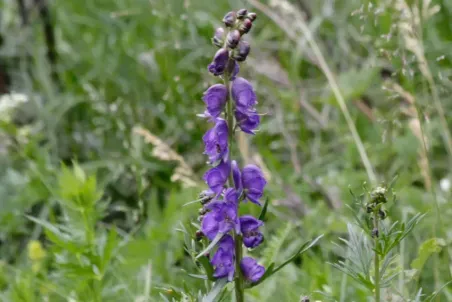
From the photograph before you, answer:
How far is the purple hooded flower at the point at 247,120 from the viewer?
56.9 inches

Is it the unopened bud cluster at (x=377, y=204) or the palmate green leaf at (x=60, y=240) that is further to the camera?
the palmate green leaf at (x=60, y=240)

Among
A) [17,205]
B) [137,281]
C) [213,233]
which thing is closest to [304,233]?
[137,281]

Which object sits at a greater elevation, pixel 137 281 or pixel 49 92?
pixel 49 92

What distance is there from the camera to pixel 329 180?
3.41 metres

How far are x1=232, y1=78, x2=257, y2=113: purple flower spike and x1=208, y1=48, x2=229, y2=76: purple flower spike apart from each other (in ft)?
0.17

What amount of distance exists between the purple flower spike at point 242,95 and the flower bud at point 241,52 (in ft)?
0.19

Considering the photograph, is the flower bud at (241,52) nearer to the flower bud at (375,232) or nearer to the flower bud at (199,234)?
the flower bud at (199,234)

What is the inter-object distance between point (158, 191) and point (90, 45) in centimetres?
137

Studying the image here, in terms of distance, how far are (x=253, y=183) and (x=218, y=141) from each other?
0.13 metres

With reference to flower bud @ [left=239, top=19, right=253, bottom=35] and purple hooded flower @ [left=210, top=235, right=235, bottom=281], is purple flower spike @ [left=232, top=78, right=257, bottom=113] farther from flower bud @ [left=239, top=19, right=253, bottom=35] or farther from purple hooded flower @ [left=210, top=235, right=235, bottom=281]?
purple hooded flower @ [left=210, top=235, right=235, bottom=281]

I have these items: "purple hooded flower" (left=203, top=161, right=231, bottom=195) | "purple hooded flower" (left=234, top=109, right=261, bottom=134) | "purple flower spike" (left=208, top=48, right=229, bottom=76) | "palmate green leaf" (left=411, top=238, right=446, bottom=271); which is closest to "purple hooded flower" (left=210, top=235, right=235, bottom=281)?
"purple hooded flower" (left=203, top=161, right=231, bottom=195)

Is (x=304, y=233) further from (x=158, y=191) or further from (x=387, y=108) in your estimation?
(x=387, y=108)

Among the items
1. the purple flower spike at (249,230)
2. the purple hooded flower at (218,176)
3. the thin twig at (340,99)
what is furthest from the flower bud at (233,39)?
the thin twig at (340,99)

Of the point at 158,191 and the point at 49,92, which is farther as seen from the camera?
the point at 49,92
